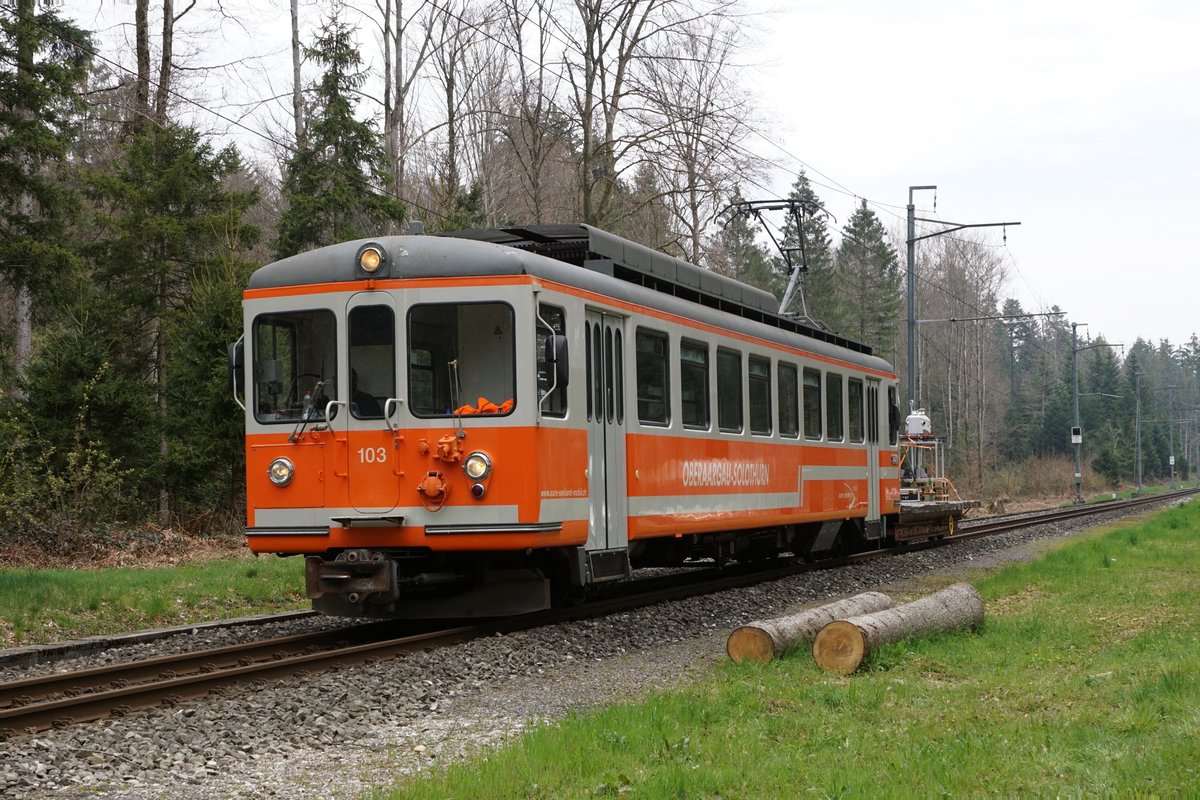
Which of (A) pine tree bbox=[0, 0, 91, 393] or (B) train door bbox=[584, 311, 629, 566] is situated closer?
(B) train door bbox=[584, 311, 629, 566]

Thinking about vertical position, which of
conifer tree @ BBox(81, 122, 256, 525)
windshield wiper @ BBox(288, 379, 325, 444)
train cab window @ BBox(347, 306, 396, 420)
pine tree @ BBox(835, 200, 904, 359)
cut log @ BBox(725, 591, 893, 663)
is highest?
pine tree @ BBox(835, 200, 904, 359)

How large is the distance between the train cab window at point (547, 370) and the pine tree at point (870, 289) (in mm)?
57673

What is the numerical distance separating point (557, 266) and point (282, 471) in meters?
2.75

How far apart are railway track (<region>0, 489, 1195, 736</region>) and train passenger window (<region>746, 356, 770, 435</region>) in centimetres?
242

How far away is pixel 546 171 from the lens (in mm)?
41312

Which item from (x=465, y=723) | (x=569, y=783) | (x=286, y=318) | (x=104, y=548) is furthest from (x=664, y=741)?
(x=104, y=548)

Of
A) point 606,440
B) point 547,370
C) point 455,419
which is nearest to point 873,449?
point 606,440

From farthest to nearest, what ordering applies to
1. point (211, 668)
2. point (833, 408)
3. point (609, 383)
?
point (833, 408)
point (609, 383)
point (211, 668)

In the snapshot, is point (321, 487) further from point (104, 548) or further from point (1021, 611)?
point (104, 548)

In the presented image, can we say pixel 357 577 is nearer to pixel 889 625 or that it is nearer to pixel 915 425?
pixel 889 625

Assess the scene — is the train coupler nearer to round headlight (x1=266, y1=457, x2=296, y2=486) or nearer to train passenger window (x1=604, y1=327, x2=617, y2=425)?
round headlight (x1=266, y1=457, x2=296, y2=486)

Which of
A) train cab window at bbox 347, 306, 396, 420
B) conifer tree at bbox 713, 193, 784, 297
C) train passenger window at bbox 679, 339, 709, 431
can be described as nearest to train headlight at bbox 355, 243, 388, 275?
train cab window at bbox 347, 306, 396, 420

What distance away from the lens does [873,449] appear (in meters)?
19.9

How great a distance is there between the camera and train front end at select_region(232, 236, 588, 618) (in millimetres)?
10422
